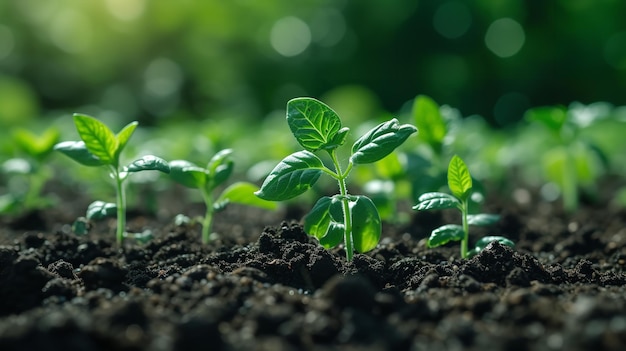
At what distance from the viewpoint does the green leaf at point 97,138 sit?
2.46 m

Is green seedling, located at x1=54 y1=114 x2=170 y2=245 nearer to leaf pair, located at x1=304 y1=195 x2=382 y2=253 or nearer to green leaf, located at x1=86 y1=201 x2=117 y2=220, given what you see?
green leaf, located at x1=86 y1=201 x2=117 y2=220

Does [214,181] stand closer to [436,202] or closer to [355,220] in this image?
[355,220]

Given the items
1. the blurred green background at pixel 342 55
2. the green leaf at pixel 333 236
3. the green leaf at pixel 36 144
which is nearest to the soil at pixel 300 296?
the green leaf at pixel 333 236

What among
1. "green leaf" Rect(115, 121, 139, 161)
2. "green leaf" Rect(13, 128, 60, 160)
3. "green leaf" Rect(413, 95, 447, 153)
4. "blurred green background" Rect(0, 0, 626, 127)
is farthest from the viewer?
"blurred green background" Rect(0, 0, 626, 127)

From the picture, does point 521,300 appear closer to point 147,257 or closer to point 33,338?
point 33,338

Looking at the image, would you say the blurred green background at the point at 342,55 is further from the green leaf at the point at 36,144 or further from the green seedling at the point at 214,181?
the green seedling at the point at 214,181

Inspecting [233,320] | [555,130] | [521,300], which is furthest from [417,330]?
[555,130]

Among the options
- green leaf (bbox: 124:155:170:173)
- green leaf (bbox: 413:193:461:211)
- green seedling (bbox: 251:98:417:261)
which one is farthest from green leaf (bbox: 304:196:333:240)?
green leaf (bbox: 124:155:170:173)

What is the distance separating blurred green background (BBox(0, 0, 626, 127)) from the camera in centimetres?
1066

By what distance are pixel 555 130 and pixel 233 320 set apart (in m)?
2.29

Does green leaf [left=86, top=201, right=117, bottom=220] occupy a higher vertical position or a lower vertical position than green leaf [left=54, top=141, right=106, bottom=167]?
lower

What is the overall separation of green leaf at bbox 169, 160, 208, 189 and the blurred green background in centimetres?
594

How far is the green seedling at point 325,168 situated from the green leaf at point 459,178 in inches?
11.5

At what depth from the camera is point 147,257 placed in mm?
2613
